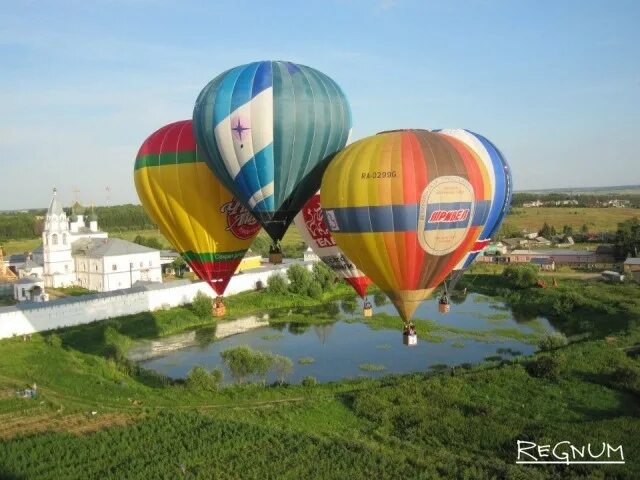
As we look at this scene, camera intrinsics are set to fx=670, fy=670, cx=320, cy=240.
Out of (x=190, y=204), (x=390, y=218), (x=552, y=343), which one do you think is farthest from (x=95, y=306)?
(x=390, y=218)

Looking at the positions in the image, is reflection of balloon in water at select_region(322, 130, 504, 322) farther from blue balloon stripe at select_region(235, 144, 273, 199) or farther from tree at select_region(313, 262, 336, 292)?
tree at select_region(313, 262, 336, 292)

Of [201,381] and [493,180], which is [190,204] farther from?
[493,180]

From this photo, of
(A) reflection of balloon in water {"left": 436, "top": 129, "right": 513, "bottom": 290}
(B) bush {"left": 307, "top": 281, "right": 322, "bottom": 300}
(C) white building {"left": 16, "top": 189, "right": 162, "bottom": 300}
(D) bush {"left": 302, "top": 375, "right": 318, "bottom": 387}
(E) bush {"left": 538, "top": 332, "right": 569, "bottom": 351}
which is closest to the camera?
(A) reflection of balloon in water {"left": 436, "top": 129, "right": 513, "bottom": 290}

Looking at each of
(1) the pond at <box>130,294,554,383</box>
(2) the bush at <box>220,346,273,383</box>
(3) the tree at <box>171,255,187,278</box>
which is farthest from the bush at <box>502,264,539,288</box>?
(2) the bush at <box>220,346,273,383</box>

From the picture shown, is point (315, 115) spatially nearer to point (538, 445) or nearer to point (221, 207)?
point (221, 207)

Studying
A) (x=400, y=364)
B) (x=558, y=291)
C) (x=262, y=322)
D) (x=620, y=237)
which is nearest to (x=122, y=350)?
(x=262, y=322)

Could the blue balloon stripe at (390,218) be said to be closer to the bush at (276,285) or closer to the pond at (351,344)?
the pond at (351,344)

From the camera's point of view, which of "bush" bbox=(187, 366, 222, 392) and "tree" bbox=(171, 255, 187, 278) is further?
"tree" bbox=(171, 255, 187, 278)
